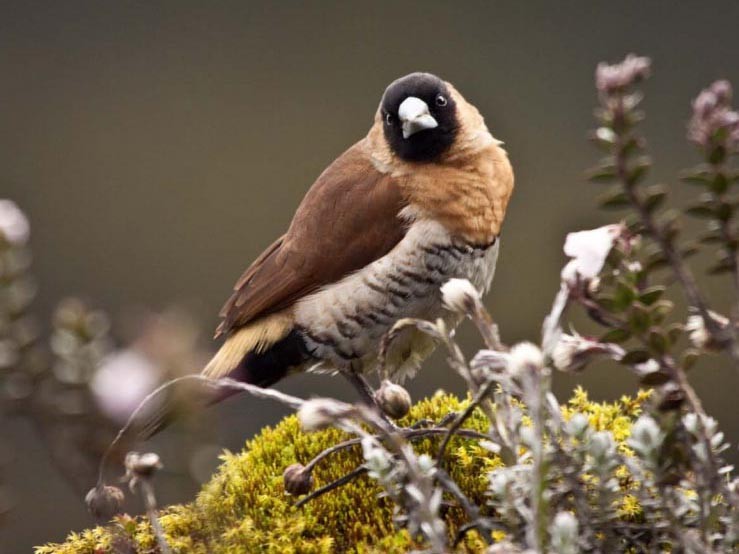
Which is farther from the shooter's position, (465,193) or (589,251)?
(465,193)

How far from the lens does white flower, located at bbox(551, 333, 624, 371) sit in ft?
3.60

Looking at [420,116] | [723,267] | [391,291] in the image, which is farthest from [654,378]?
[420,116]

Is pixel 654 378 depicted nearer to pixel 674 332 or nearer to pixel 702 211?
pixel 674 332

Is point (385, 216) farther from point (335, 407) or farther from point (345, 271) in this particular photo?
point (335, 407)

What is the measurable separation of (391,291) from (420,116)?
46cm

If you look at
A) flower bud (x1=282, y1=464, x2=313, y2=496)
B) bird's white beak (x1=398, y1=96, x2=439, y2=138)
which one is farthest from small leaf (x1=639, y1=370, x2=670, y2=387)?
bird's white beak (x1=398, y1=96, x2=439, y2=138)

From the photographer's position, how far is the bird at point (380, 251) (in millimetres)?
2471

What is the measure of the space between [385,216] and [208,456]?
169cm

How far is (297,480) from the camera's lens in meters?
1.45

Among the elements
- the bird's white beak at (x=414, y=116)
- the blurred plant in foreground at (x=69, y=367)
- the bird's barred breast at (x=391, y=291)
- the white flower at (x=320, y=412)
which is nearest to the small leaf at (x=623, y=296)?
the white flower at (x=320, y=412)

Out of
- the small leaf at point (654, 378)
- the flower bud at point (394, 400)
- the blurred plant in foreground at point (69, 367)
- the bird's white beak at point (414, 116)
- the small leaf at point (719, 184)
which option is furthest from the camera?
the bird's white beak at point (414, 116)

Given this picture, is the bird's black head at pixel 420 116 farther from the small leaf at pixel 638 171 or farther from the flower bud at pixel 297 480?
the small leaf at pixel 638 171

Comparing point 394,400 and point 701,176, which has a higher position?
point 701,176

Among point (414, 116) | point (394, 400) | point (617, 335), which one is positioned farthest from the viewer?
point (414, 116)
